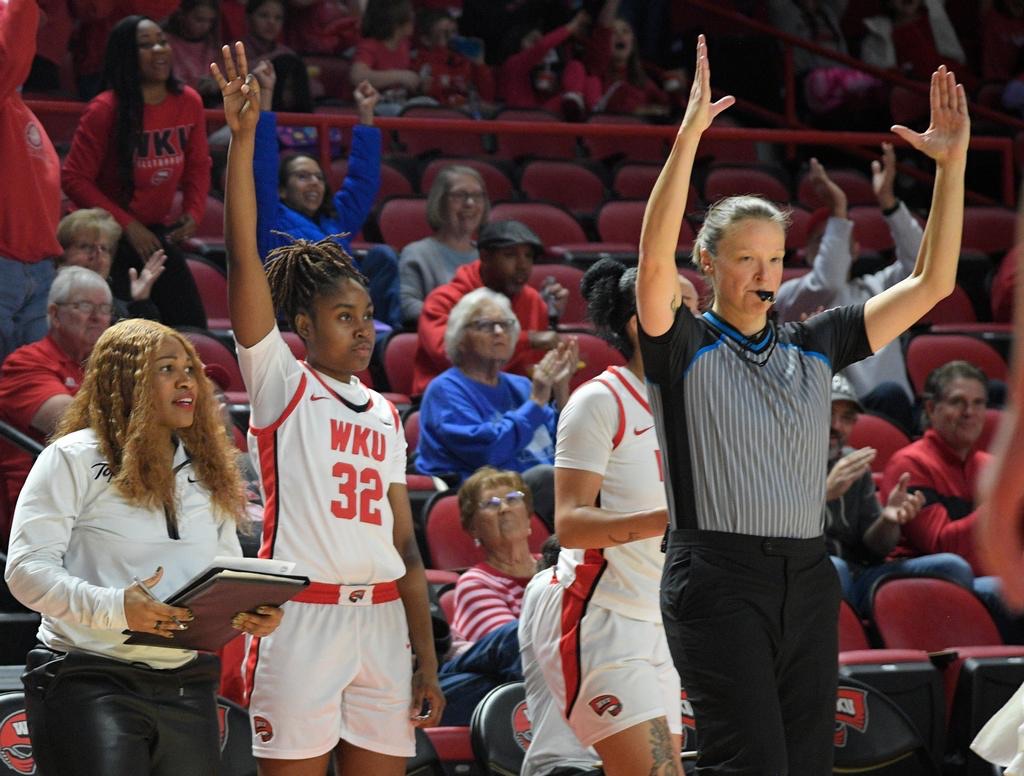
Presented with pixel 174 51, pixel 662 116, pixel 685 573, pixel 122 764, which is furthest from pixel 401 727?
pixel 662 116

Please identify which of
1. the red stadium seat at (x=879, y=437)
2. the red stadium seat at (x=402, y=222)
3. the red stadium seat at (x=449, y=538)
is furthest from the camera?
the red stadium seat at (x=402, y=222)

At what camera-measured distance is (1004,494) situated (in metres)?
1.36

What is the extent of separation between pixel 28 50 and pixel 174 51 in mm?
3344

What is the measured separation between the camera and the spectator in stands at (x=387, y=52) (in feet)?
33.2

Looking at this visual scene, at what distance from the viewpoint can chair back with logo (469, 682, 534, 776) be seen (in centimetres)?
476

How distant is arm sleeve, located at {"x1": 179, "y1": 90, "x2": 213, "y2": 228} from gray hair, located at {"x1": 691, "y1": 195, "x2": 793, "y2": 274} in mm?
4266

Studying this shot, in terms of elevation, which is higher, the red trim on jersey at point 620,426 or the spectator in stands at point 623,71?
the spectator in stands at point 623,71

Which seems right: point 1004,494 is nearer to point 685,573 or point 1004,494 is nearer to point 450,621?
point 685,573

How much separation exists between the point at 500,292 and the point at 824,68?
18.1 ft

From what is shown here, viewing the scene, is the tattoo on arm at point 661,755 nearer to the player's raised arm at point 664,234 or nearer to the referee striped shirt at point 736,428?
the referee striped shirt at point 736,428

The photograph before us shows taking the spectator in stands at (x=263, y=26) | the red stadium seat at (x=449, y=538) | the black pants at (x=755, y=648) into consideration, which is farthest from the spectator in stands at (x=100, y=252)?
the black pants at (x=755, y=648)

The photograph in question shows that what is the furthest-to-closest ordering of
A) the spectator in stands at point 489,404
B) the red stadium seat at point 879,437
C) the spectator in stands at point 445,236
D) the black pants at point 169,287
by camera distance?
1. the spectator in stands at point 445,236
2. the red stadium seat at point 879,437
3. the black pants at point 169,287
4. the spectator in stands at point 489,404

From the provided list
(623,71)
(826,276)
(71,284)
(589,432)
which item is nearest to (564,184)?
(623,71)

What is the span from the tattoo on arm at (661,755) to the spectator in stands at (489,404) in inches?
94.2
